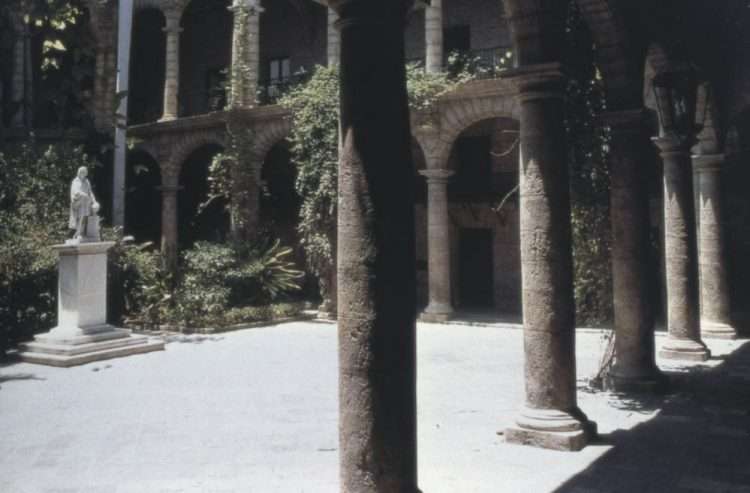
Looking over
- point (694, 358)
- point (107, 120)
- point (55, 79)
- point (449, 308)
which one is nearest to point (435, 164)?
point (449, 308)

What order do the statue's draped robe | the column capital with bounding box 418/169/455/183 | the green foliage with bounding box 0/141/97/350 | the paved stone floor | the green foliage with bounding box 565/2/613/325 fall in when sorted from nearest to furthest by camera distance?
the paved stone floor
the green foliage with bounding box 565/2/613/325
the statue's draped robe
the green foliage with bounding box 0/141/97/350
the column capital with bounding box 418/169/455/183

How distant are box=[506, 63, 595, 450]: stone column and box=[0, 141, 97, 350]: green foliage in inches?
364

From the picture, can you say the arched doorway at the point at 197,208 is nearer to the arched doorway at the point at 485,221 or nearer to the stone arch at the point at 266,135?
the stone arch at the point at 266,135

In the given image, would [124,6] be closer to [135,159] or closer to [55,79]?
[55,79]

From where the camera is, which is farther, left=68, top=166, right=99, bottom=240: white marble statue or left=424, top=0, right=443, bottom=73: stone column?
left=424, top=0, right=443, bottom=73: stone column

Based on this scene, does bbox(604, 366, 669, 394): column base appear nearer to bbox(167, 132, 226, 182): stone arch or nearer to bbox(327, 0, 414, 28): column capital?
bbox(327, 0, 414, 28): column capital

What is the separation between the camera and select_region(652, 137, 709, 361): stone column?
8078mm

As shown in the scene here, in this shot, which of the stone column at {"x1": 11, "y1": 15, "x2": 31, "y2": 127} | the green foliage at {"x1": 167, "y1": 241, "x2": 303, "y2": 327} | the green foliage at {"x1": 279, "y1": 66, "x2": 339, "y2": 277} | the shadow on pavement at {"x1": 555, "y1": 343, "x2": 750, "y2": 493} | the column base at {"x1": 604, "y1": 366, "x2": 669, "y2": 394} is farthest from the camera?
the stone column at {"x1": 11, "y1": 15, "x2": 31, "y2": 127}

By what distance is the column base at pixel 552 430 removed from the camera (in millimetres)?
4750

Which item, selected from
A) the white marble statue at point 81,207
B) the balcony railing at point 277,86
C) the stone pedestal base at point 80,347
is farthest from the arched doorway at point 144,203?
the stone pedestal base at point 80,347

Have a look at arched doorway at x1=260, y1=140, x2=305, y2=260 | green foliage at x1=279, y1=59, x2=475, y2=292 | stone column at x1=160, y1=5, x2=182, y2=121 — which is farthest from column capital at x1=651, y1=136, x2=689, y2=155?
stone column at x1=160, y1=5, x2=182, y2=121

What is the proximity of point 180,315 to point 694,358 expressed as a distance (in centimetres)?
912

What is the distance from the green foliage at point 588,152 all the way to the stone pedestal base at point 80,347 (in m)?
6.82

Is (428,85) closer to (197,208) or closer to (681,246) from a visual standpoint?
(681,246)
